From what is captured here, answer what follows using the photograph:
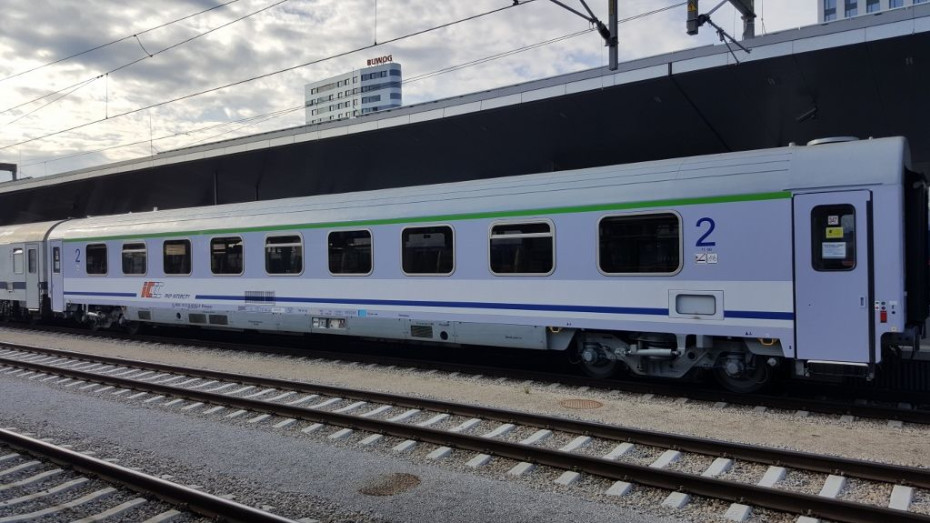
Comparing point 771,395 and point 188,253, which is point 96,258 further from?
point 771,395

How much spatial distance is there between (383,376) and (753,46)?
952cm

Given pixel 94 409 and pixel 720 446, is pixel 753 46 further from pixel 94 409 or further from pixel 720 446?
pixel 94 409

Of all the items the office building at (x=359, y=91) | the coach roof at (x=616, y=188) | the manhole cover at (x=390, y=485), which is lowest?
the manhole cover at (x=390, y=485)

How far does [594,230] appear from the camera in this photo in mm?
9773

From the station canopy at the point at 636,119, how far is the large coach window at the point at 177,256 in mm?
6444

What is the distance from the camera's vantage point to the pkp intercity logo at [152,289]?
52.7ft

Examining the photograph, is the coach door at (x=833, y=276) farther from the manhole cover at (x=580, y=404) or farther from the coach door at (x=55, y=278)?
the coach door at (x=55, y=278)

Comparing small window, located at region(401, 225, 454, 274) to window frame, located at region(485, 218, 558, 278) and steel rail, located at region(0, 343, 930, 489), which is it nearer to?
window frame, located at region(485, 218, 558, 278)

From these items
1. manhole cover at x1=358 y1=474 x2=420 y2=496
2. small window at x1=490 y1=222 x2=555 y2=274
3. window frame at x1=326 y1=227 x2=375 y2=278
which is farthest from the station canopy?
manhole cover at x1=358 y1=474 x2=420 y2=496

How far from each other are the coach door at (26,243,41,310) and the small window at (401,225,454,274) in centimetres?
1385

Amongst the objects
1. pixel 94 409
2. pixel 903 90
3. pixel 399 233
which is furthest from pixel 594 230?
pixel 903 90

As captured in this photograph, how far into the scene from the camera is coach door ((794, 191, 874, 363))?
789cm

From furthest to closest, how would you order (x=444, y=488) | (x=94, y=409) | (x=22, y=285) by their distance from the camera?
(x=22, y=285) → (x=94, y=409) → (x=444, y=488)

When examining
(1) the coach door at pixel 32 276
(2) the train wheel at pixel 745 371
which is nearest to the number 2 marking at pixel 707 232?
(2) the train wheel at pixel 745 371
